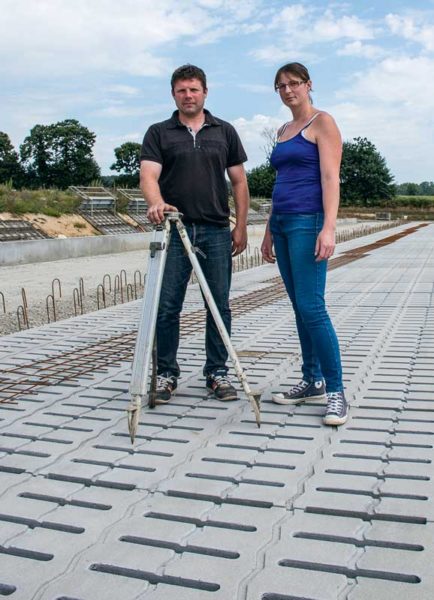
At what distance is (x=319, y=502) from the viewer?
2.69m

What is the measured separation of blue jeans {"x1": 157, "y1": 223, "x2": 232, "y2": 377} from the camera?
406 centimetres

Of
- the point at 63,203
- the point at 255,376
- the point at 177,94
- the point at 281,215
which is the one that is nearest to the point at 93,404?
the point at 255,376

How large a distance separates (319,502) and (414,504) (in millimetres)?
348

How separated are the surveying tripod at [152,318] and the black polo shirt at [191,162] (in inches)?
9.4

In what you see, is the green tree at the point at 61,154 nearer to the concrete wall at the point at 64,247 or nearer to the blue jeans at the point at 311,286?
the concrete wall at the point at 64,247

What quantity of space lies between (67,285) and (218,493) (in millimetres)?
10313

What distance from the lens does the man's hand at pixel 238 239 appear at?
13.9 feet

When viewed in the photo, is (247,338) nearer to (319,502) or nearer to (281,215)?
(281,215)

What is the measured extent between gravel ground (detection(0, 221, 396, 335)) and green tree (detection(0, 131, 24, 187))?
111ft

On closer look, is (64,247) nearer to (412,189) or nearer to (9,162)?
(9,162)

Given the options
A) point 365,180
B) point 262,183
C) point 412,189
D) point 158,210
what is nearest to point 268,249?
point 158,210

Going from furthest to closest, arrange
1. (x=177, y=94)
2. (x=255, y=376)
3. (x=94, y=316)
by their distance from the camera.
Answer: (x=94, y=316)
(x=255, y=376)
(x=177, y=94)

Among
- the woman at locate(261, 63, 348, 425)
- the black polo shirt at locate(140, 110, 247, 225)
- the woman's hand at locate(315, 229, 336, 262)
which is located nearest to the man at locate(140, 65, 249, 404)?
the black polo shirt at locate(140, 110, 247, 225)

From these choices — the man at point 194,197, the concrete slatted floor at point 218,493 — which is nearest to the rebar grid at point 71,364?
the concrete slatted floor at point 218,493
